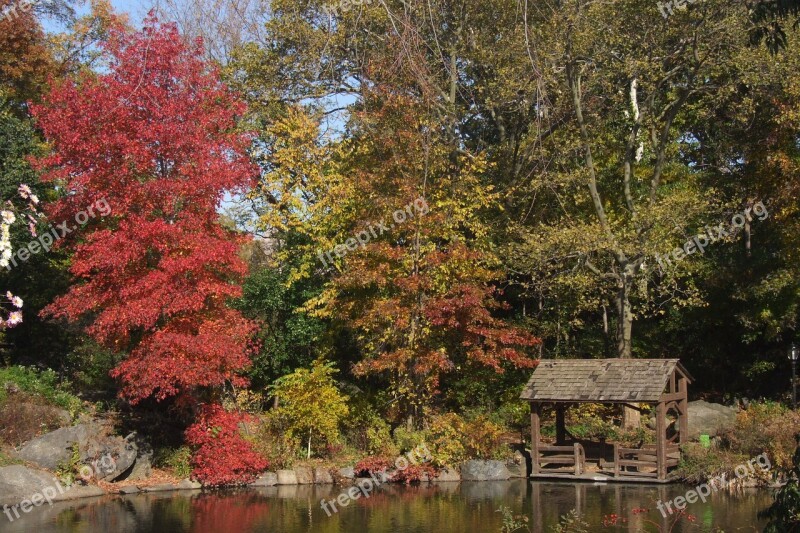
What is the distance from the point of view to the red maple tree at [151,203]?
17.5 meters

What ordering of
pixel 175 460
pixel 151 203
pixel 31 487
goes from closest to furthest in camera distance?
pixel 31 487 → pixel 151 203 → pixel 175 460

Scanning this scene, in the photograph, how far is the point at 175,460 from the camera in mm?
19344

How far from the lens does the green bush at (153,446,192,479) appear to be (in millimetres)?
19125

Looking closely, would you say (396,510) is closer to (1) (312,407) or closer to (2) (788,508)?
(1) (312,407)

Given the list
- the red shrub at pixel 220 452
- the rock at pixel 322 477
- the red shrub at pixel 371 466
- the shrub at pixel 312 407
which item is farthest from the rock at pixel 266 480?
the red shrub at pixel 371 466

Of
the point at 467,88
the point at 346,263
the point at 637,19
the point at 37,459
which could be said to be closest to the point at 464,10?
the point at 467,88

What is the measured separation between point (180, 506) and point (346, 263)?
7409 mm

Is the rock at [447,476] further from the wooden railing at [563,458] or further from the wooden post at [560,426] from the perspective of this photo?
the wooden post at [560,426]

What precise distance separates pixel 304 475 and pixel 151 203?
7.01 metres

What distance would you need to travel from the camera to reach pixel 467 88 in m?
26.3

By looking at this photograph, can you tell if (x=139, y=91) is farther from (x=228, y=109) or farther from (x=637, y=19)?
(x=637, y=19)

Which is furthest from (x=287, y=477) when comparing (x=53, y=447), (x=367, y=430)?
(x=53, y=447)

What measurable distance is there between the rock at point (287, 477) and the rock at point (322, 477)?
1.63 ft

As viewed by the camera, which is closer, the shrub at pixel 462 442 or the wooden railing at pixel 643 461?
the wooden railing at pixel 643 461
